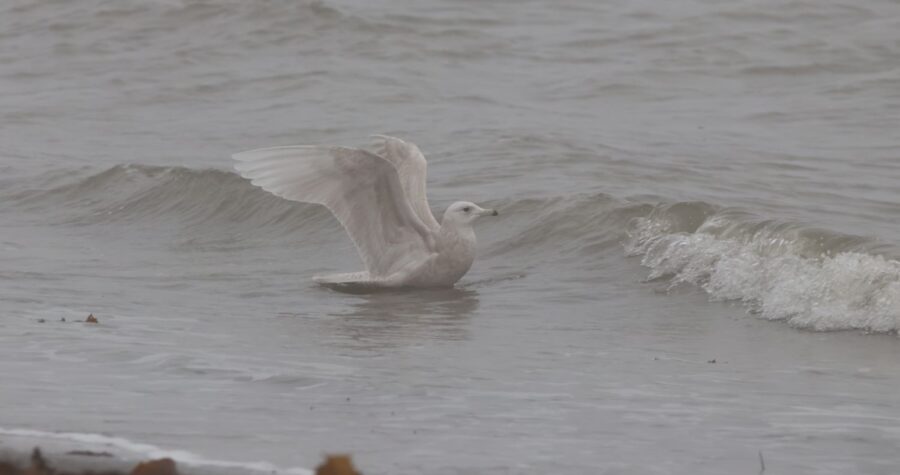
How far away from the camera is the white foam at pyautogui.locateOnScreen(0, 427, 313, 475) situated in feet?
18.4

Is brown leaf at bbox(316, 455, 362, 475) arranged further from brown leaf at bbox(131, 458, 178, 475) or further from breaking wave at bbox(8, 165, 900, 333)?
breaking wave at bbox(8, 165, 900, 333)

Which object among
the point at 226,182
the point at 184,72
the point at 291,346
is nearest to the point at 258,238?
the point at 226,182

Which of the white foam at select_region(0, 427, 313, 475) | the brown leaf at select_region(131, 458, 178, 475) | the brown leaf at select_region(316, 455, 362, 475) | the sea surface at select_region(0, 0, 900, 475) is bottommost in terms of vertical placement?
the sea surface at select_region(0, 0, 900, 475)

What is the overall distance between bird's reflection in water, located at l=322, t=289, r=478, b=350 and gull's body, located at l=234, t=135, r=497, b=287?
155mm

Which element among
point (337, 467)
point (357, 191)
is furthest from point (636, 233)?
point (337, 467)

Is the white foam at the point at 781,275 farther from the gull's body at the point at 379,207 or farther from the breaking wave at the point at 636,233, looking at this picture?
the gull's body at the point at 379,207

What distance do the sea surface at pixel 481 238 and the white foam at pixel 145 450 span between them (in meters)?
0.02

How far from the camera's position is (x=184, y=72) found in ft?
67.0

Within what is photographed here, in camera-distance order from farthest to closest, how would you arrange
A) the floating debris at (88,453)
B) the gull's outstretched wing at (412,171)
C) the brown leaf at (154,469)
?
the gull's outstretched wing at (412,171) < the floating debris at (88,453) < the brown leaf at (154,469)

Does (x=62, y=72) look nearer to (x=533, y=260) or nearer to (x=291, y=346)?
(x=533, y=260)

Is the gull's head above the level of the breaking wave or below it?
above

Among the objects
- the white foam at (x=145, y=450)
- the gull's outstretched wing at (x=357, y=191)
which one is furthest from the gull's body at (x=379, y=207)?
the white foam at (x=145, y=450)

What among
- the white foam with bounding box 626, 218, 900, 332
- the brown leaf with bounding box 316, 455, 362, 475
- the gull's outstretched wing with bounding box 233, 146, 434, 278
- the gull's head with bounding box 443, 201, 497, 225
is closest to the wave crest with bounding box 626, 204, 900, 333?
the white foam with bounding box 626, 218, 900, 332

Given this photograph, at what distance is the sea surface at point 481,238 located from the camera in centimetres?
645
